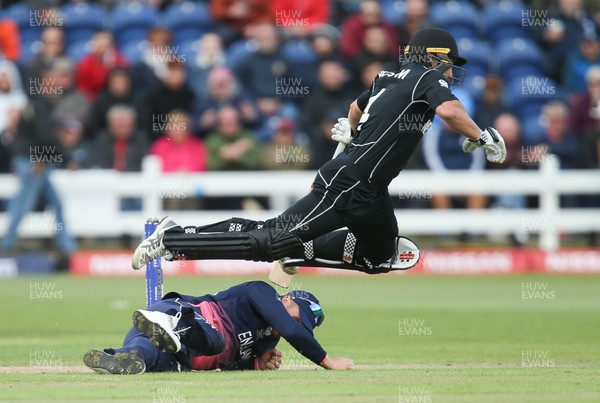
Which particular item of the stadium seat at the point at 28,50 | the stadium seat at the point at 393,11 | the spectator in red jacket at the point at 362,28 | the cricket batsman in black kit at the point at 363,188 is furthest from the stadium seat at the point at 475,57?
the cricket batsman in black kit at the point at 363,188

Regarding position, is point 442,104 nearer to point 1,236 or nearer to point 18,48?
point 1,236

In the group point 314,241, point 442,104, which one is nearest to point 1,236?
point 314,241

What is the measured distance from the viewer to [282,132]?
1905 cm

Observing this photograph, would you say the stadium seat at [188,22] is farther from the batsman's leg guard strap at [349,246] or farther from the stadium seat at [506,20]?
the batsman's leg guard strap at [349,246]

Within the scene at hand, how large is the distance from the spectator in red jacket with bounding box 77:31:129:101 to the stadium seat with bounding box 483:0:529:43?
6473 mm

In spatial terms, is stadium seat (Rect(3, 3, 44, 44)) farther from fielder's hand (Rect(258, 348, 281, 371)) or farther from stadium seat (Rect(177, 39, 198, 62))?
fielder's hand (Rect(258, 348, 281, 371))

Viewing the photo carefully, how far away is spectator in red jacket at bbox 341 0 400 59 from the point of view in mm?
20484

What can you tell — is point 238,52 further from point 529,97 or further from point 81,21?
point 529,97

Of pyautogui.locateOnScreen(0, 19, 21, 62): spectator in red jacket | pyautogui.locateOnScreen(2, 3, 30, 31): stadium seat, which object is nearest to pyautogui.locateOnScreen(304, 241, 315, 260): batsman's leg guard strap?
pyautogui.locateOnScreen(0, 19, 21, 62): spectator in red jacket

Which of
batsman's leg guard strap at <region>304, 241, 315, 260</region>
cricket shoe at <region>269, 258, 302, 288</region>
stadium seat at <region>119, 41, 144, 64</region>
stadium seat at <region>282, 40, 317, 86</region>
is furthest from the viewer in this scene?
stadium seat at <region>119, 41, 144, 64</region>

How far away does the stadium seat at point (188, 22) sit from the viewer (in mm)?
21891

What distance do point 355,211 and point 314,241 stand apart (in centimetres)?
65

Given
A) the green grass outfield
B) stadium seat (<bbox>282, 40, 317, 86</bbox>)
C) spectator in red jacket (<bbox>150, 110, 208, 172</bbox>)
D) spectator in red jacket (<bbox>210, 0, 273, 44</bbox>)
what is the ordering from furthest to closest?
spectator in red jacket (<bbox>210, 0, 273, 44</bbox>), stadium seat (<bbox>282, 40, 317, 86</bbox>), spectator in red jacket (<bbox>150, 110, 208, 172</bbox>), the green grass outfield

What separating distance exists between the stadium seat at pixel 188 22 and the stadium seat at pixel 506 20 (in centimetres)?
497
